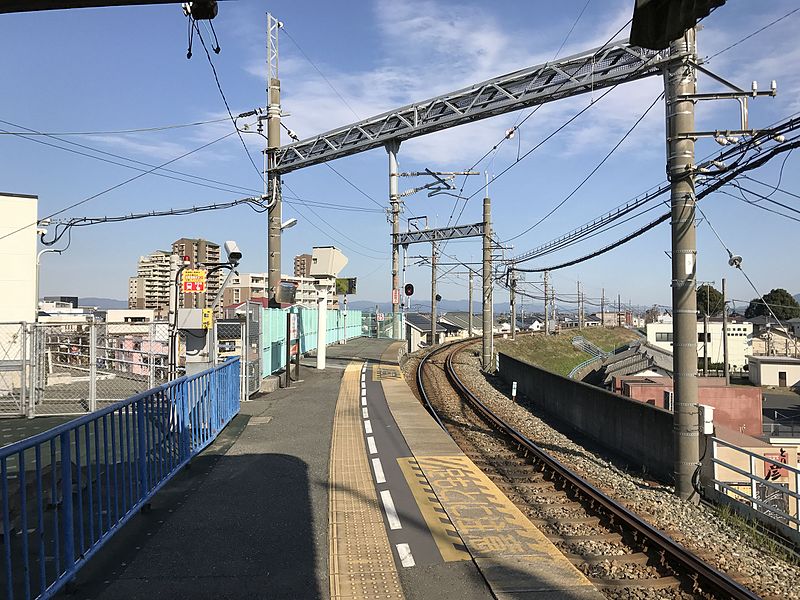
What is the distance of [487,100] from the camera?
18.6 metres

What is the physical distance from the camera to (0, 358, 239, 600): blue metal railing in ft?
15.0

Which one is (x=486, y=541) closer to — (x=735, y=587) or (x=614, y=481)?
(x=735, y=587)

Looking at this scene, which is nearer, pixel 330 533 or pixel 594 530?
pixel 330 533

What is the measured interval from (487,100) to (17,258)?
16770 mm

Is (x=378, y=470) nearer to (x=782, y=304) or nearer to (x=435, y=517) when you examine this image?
(x=435, y=517)

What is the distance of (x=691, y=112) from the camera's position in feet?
32.0

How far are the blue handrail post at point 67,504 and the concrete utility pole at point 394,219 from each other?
1874 centimetres

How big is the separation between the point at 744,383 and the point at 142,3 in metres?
64.2

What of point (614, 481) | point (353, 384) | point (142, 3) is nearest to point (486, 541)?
point (614, 481)

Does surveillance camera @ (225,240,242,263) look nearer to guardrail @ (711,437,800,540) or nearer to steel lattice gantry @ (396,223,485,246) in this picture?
guardrail @ (711,437,800,540)

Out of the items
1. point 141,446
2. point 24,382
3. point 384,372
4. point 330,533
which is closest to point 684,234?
point 330,533

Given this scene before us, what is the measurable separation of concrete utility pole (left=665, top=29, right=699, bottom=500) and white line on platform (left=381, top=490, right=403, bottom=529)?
16.3ft

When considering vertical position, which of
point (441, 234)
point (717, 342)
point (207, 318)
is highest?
point (441, 234)

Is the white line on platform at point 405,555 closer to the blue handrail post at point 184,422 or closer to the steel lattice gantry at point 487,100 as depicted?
the blue handrail post at point 184,422
